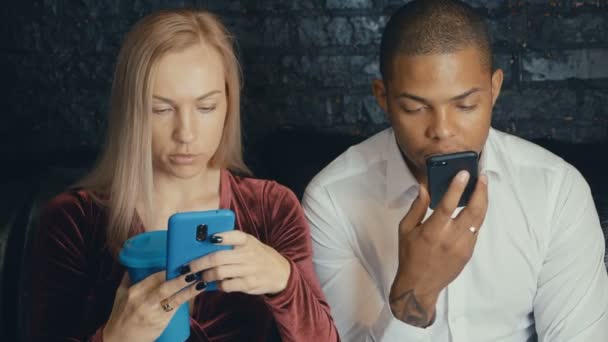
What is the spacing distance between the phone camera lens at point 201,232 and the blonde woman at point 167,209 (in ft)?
0.36

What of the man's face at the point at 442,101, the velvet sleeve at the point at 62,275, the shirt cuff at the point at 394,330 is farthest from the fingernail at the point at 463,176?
the velvet sleeve at the point at 62,275

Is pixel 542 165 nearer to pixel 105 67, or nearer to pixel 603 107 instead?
pixel 603 107

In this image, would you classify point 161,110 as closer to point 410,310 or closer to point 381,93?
point 381,93

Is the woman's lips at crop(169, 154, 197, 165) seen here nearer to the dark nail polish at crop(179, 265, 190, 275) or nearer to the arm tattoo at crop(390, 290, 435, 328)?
the dark nail polish at crop(179, 265, 190, 275)

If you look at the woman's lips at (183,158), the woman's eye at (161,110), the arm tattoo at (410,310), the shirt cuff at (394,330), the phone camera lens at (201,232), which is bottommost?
the shirt cuff at (394,330)

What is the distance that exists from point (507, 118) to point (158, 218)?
109 centimetres

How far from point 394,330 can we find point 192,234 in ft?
2.16

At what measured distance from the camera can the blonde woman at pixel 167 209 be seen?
1387 mm

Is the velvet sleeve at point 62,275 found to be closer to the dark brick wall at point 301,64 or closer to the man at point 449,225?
the man at point 449,225

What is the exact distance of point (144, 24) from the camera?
4.82ft

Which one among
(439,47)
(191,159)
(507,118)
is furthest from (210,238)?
(507,118)

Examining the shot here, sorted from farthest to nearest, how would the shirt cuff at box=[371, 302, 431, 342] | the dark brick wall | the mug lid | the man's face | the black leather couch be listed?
1. the dark brick wall
2. the black leather couch
3. the shirt cuff at box=[371, 302, 431, 342]
4. the man's face
5. the mug lid

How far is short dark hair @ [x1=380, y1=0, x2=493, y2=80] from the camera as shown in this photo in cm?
153

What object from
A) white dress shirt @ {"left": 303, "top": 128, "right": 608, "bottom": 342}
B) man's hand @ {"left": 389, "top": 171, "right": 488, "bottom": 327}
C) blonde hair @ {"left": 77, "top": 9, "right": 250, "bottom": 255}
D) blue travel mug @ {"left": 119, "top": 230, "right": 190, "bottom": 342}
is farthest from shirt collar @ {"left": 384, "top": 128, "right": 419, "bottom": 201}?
blue travel mug @ {"left": 119, "top": 230, "right": 190, "bottom": 342}
